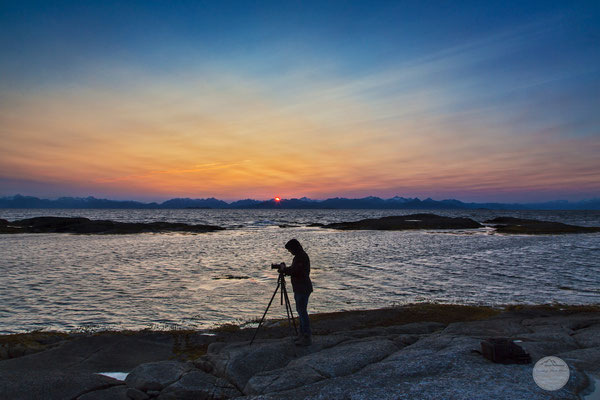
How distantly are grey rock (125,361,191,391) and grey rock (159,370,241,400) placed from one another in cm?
26

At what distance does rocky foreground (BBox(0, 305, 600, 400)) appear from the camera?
6961mm

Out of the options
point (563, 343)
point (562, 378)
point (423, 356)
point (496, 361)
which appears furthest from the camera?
point (563, 343)

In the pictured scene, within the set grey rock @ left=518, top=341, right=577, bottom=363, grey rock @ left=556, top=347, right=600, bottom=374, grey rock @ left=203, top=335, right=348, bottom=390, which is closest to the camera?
grey rock @ left=556, top=347, right=600, bottom=374

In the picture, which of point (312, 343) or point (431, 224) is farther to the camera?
point (431, 224)

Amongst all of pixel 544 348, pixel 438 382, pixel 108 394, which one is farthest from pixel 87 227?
pixel 544 348

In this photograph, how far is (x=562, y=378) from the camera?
695cm

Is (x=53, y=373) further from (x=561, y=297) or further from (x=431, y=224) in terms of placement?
(x=431, y=224)

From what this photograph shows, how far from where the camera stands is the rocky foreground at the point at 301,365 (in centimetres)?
696

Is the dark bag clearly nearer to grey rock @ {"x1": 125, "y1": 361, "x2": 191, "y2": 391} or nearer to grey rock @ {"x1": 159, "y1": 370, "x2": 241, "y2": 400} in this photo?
grey rock @ {"x1": 159, "y1": 370, "x2": 241, "y2": 400}

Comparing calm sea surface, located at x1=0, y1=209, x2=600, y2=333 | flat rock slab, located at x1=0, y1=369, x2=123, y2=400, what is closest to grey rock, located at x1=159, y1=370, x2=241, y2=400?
flat rock slab, located at x1=0, y1=369, x2=123, y2=400

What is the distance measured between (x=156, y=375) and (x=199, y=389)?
128 centimetres

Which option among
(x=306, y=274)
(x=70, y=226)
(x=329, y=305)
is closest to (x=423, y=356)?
(x=306, y=274)

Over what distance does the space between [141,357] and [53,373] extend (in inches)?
108

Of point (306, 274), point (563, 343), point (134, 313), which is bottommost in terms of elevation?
point (134, 313)
